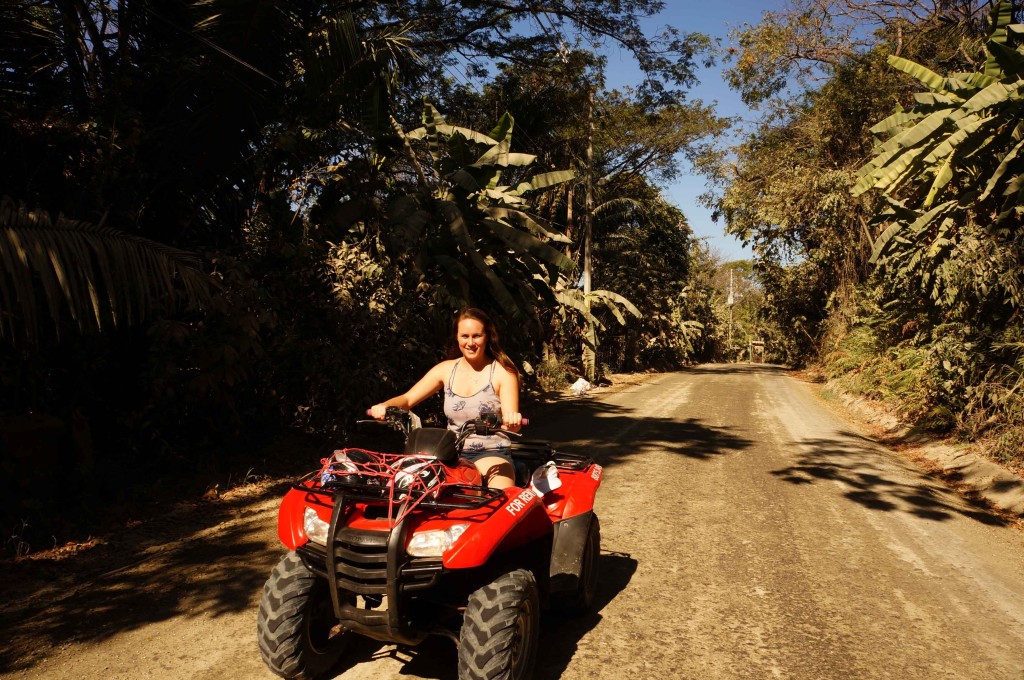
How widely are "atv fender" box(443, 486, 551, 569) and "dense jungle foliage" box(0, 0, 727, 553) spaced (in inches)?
118

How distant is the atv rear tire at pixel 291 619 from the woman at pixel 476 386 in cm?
89

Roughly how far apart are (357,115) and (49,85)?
360 cm

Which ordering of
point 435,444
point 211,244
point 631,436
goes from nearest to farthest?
point 435,444, point 211,244, point 631,436

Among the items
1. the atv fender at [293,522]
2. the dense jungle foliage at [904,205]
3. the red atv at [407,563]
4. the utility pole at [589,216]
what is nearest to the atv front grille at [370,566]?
the red atv at [407,563]

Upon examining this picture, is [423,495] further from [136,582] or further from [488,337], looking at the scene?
[136,582]

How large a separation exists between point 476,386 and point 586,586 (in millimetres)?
1291

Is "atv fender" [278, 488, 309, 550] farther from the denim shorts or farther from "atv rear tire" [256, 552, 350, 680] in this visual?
the denim shorts

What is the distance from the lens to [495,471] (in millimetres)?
3359

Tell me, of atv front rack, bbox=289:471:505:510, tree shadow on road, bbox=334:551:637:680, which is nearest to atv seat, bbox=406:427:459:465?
atv front rack, bbox=289:471:505:510

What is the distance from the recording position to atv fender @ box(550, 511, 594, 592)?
343 cm

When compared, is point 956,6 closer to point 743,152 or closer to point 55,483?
point 743,152

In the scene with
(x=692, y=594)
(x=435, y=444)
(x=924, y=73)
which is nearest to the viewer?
(x=435, y=444)

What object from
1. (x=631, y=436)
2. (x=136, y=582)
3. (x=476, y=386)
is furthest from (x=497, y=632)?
(x=631, y=436)

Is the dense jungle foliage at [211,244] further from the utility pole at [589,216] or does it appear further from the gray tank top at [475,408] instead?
the utility pole at [589,216]
